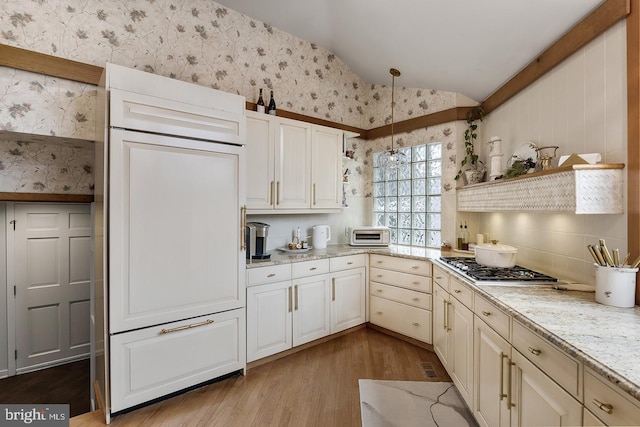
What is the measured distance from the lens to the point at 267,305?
108 inches

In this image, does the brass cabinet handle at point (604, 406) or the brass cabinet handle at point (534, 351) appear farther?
the brass cabinet handle at point (534, 351)

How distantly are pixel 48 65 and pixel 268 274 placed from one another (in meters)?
2.19

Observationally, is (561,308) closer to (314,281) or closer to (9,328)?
(314,281)

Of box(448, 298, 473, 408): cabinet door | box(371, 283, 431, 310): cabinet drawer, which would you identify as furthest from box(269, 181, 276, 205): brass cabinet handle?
box(448, 298, 473, 408): cabinet door

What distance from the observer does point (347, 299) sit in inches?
133

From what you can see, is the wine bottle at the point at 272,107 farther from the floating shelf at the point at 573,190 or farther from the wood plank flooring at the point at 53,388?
the wood plank flooring at the point at 53,388

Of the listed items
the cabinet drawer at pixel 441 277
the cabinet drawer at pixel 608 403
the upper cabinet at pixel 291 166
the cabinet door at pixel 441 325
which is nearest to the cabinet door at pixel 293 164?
the upper cabinet at pixel 291 166

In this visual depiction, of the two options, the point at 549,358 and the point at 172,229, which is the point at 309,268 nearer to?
the point at 172,229

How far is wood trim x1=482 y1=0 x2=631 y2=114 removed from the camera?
1.61 meters

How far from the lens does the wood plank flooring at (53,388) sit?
2.63m

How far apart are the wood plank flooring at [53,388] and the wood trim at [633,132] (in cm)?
397

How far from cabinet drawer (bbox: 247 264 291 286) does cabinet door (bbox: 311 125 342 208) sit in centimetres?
86

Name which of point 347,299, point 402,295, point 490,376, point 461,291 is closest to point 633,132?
point 461,291

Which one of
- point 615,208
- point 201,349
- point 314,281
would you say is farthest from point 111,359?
point 615,208
